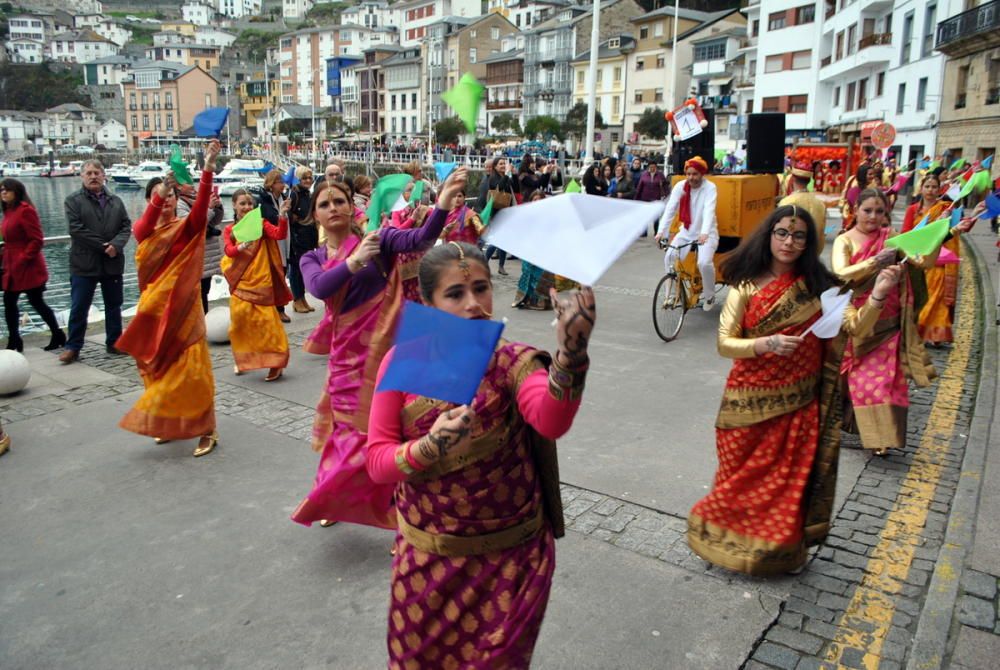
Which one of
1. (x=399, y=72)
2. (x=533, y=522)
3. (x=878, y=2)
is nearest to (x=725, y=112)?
(x=878, y=2)

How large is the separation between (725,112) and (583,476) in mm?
52285

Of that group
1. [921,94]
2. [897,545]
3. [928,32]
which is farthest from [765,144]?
[928,32]

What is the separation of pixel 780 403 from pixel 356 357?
1.99 m

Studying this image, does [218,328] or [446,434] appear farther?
[218,328]

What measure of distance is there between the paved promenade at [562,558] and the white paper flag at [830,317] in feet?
3.78

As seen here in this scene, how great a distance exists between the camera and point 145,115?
112 meters

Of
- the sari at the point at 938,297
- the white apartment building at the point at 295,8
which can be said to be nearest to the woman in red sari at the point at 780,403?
the sari at the point at 938,297

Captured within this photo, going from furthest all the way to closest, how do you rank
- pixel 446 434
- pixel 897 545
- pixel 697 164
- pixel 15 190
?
pixel 697 164, pixel 15 190, pixel 897 545, pixel 446 434

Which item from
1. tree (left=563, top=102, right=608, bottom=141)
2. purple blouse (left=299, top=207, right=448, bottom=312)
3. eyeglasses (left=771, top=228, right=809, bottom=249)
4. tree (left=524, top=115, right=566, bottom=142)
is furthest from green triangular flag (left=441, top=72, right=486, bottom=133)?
tree (left=563, top=102, right=608, bottom=141)

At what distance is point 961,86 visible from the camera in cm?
2900

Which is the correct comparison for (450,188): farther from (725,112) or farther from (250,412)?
(725,112)

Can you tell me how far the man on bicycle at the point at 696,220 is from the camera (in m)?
8.73

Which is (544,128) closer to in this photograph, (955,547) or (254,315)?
(254,315)

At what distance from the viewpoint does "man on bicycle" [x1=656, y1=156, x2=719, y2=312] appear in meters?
8.73
